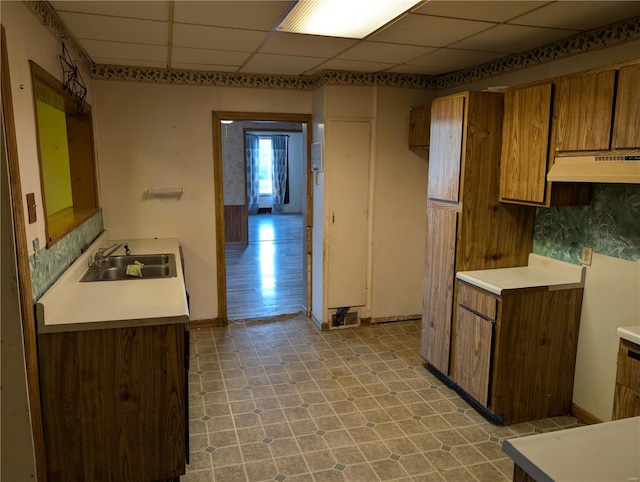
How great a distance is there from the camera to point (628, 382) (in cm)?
219

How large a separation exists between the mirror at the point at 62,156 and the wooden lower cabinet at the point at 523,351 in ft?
8.37

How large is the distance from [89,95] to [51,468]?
9.62ft

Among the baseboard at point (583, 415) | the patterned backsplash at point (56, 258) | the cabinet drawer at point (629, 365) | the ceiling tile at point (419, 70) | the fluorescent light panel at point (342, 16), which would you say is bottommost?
the baseboard at point (583, 415)

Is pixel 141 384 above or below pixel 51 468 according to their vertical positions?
above

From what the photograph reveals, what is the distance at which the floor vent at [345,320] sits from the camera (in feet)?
15.0

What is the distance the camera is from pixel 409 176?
15.0 feet

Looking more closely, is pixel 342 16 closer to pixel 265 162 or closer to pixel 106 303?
pixel 106 303

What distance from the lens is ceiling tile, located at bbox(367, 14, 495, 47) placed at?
2.62 meters

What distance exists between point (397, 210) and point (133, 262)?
248 cm

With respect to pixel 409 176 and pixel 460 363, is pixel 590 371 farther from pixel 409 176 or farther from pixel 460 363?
pixel 409 176

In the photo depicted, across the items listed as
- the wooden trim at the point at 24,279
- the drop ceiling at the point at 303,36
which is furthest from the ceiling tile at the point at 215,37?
the wooden trim at the point at 24,279

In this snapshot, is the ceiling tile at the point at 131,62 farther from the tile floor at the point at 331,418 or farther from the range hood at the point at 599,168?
the range hood at the point at 599,168

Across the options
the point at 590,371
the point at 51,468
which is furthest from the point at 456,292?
the point at 51,468

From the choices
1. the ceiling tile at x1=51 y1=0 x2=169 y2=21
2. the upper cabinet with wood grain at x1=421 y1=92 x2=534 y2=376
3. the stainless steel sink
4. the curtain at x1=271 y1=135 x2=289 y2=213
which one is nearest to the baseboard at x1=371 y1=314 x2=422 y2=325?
the upper cabinet with wood grain at x1=421 y1=92 x2=534 y2=376
